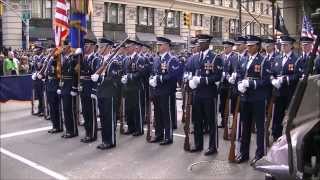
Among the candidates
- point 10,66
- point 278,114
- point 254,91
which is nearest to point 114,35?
point 10,66

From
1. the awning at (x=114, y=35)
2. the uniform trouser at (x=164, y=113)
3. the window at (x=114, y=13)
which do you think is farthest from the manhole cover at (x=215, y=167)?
the window at (x=114, y=13)

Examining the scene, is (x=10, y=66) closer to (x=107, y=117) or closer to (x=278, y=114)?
(x=107, y=117)

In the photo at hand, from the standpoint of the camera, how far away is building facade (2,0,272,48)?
35969 mm

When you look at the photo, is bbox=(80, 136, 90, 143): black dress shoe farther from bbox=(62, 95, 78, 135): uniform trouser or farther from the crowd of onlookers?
the crowd of onlookers

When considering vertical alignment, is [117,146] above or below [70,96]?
below

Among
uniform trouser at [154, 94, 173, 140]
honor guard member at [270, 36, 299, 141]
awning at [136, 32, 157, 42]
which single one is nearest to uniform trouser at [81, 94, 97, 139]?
uniform trouser at [154, 94, 173, 140]

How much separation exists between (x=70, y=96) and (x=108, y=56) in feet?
5.47

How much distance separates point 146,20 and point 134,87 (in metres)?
36.1

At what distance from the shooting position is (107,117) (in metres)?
9.69

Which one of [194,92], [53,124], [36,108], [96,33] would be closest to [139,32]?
[96,33]

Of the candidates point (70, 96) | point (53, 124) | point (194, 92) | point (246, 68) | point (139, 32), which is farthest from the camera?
point (139, 32)

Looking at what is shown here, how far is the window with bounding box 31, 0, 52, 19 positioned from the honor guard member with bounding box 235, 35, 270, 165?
3153 cm

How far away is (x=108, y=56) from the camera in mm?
9734

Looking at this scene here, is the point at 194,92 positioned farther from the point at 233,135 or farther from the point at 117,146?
the point at 117,146
